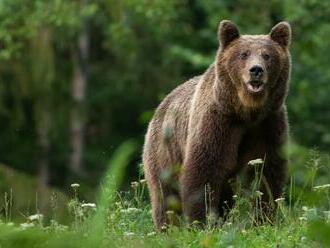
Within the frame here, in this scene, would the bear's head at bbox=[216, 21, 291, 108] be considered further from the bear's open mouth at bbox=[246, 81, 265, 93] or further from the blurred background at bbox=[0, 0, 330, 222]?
the blurred background at bbox=[0, 0, 330, 222]

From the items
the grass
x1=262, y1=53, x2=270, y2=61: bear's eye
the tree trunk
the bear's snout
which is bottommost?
the tree trunk

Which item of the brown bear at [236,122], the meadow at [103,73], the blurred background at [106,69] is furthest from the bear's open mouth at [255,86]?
the blurred background at [106,69]

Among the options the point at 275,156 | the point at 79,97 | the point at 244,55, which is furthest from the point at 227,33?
the point at 79,97

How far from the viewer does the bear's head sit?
8.28 meters

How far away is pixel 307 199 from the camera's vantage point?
4602 mm

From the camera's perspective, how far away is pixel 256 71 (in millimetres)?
8242

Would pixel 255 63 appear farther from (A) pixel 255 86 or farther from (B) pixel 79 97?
(B) pixel 79 97

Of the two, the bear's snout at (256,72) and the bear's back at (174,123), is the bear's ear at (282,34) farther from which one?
the bear's back at (174,123)

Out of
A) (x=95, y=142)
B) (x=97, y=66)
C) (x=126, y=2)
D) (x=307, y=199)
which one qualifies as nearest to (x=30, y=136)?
(x=95, y=142)

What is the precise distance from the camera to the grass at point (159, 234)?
4.33 meters

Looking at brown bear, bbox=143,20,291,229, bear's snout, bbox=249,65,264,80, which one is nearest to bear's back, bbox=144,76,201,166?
brown bear, bbox=143,20,291,229

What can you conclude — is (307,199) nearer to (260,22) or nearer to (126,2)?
(126,2)

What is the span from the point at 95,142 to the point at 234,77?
66.9 ft

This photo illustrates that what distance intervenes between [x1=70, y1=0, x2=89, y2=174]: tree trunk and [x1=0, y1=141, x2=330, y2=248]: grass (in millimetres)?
18813
